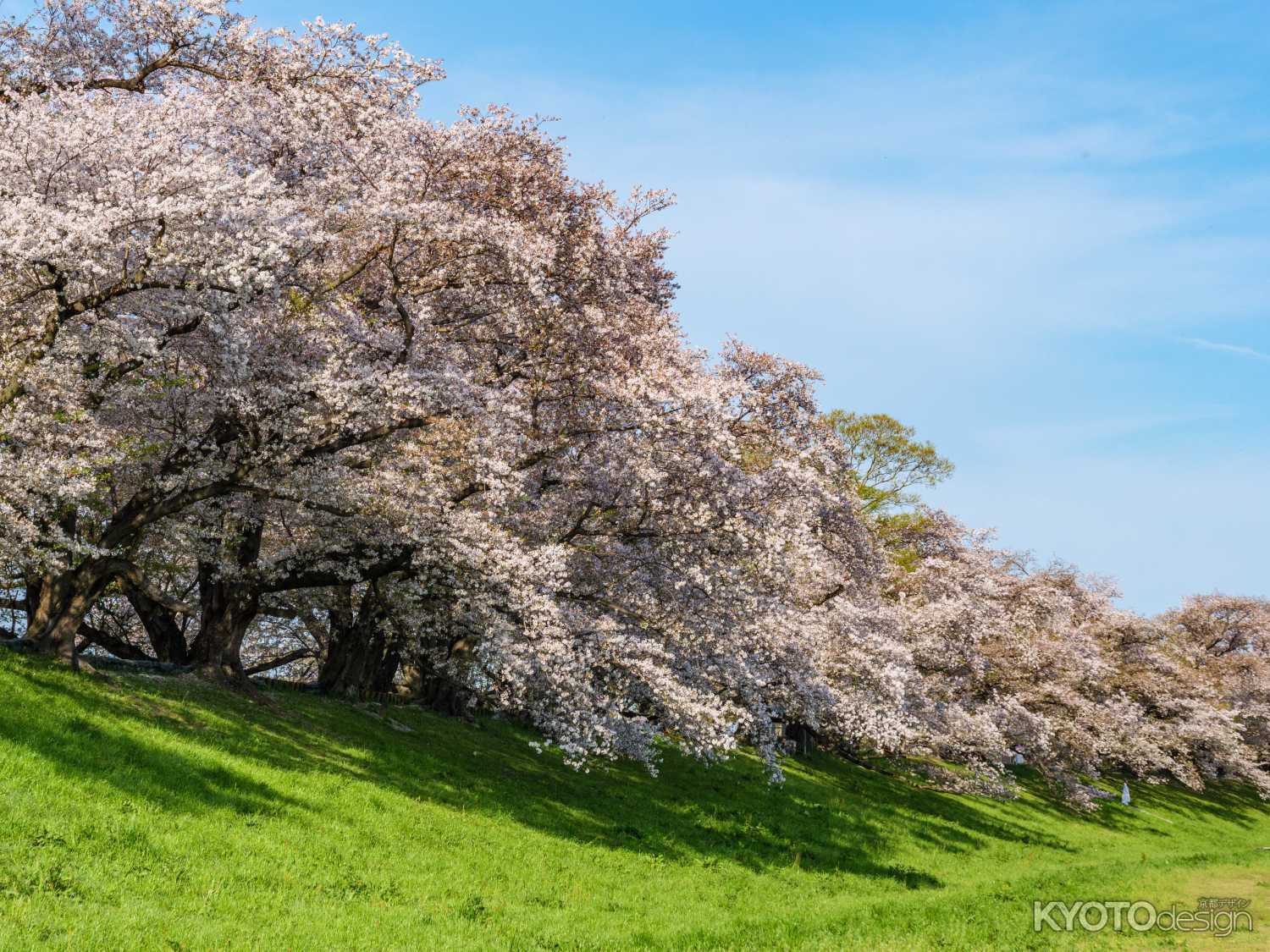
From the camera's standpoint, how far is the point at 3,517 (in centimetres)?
1855

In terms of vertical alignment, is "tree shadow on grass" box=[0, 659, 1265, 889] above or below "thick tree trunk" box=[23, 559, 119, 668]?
below

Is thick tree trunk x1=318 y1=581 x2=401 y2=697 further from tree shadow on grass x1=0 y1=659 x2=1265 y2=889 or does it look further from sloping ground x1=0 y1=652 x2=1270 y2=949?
tree shadow on grass x1=0 y1=659 x2=1265 y2=889

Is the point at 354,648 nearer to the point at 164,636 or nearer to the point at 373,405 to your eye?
the point at 164,636

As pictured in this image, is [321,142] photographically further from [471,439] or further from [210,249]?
[471,439]

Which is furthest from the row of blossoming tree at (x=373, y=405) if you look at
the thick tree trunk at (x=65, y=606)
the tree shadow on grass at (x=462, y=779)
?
the tree shadow on grass at (x=462, y=779)

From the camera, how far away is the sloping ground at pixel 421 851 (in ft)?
42.8

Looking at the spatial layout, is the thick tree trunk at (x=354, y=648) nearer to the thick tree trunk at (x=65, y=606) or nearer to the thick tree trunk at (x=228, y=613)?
the thick tree trunk at (x=228, y=613)

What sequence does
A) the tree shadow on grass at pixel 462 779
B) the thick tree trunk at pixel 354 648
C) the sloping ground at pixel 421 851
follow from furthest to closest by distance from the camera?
1. the thick tree trunk at pixel 354 648
2. the tree shadow on grass at pixel 462 779
3. the sloping ground at pixel 421 851

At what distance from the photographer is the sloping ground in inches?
514

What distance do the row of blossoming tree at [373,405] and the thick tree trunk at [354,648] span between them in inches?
13.8

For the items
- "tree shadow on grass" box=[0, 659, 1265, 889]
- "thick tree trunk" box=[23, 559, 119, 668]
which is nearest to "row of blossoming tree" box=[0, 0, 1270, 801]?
"thick tree trunk" box=[23, 559, 119, 668]

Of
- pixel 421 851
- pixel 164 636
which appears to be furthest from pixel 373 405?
pixel 164 636

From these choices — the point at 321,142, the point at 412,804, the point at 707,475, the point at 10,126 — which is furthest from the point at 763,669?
the point at 10,126

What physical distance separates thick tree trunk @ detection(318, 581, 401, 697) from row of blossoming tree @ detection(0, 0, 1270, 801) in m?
0.35
